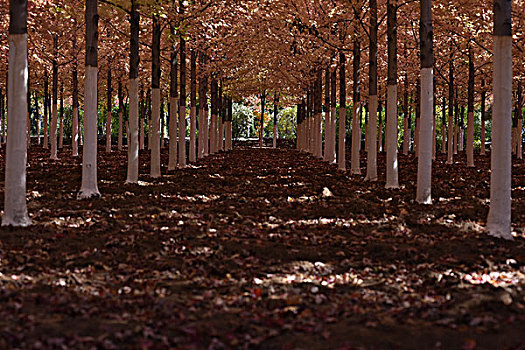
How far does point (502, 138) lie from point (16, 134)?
715 cm

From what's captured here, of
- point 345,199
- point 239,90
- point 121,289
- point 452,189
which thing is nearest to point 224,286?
point 121,289

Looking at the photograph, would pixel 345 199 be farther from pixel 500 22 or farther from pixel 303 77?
pixel 303 77

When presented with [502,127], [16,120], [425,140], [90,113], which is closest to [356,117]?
[425,140]

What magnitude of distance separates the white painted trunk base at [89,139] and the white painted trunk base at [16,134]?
3.05 m

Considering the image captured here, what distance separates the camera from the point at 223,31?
70.4 feet

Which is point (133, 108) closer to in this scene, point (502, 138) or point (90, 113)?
point (90, 113)

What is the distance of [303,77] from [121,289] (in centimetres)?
2476

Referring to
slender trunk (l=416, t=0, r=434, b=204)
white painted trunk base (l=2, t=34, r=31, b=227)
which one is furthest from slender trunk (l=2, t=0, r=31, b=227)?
slender trunk (l=416, t=0, r=434, b=204)

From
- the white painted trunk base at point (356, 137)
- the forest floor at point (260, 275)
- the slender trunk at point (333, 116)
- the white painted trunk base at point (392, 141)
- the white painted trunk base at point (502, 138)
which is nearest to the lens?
the forest floor at point (260, 275)

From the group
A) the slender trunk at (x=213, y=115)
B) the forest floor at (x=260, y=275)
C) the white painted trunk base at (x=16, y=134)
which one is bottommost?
the forest floor at (x=260, y=275)

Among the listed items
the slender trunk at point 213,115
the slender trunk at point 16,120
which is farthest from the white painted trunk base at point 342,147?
the slender trunk at point 16,120

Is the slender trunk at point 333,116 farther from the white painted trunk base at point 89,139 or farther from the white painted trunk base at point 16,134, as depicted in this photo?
the white painted trunk base at point 16,134

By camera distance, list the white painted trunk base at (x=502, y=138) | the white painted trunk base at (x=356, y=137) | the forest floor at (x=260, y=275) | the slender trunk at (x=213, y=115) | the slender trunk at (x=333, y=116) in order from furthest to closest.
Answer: the slender trunk at (x=213, y=115), the slender trunk at (x=333, y=116), the white painted trunk base at (x=356, y=137), the white painted trunk base at (x=502, y=138), the forest floor at (x=260, y=275)

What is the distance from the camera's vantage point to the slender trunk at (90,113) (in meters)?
11.2
